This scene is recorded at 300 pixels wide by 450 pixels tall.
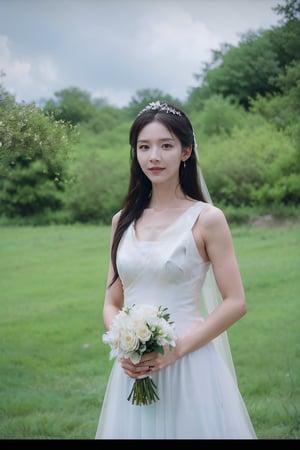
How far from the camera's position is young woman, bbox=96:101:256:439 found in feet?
6.03

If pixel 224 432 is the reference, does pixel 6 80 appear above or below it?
above

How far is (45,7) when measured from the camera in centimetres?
410

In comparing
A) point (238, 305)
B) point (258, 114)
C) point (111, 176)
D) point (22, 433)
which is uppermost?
point (258, 114)

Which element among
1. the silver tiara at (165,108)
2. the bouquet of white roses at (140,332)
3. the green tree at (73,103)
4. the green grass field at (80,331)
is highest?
the green tree at (73,103)

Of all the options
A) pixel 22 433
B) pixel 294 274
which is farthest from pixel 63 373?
pixel 294 274

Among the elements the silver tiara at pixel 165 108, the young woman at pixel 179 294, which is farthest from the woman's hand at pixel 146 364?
the silver tiara at pixel 165 108

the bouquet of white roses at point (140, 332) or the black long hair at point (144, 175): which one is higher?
the black long hair at point (144, 175)

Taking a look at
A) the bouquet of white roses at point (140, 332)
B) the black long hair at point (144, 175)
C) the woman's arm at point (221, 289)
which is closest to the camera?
the bouquet of white roses at point (140, 332)

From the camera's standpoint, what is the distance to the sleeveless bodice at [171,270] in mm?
1861

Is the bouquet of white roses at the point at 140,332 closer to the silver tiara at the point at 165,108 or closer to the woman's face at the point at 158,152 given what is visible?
the woman's face at the point at 158,152

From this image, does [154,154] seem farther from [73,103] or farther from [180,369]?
[73,103]

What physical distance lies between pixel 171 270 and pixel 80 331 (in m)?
2.41

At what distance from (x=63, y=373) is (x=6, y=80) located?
201cm

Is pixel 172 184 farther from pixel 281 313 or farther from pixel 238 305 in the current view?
pixel 281 313
